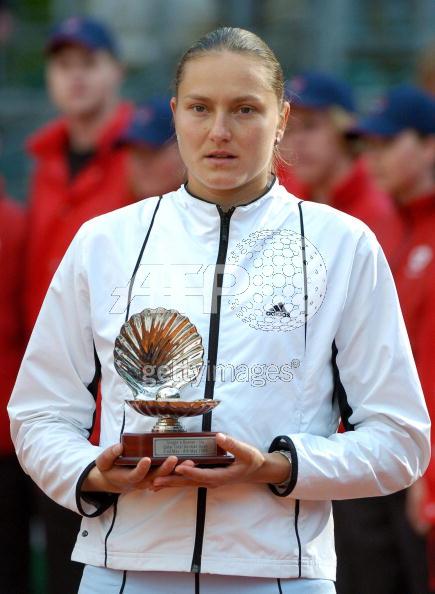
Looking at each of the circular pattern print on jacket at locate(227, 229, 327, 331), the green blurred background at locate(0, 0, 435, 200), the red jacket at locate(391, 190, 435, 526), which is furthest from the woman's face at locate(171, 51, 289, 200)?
the green blurred background at locate(0, 0, 435, 200)

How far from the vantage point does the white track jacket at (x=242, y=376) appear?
9.02 feet

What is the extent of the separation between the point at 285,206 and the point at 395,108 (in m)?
3.07

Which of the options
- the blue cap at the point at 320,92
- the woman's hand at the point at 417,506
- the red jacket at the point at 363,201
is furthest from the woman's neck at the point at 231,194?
the blue cap at the point at 320,92

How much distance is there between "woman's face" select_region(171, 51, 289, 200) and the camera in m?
2.88

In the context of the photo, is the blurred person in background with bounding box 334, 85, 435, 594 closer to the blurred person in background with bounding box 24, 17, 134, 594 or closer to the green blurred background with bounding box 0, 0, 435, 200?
the blurred person in background with bounding box 24, 17, 134, 594

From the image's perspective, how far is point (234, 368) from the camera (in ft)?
9.10

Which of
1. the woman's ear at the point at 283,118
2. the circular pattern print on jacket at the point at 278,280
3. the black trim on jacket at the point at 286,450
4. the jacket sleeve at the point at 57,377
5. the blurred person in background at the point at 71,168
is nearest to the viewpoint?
the black trim on jacket at the point at 286,450

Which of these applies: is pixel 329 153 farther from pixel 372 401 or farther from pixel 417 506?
pixel 372 401

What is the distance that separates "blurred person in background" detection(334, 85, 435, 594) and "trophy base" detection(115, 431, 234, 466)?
226 centimetres

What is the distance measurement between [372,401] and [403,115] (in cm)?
326

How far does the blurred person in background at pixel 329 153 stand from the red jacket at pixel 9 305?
1240mm

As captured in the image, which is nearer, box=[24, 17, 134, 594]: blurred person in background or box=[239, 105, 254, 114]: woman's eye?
box=[239, 105, 254, 114]: woman's eye

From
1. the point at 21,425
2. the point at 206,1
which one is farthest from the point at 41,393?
the point at 206,1

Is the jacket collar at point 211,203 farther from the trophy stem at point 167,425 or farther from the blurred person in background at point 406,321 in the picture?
the blurred person in background at point 406,321
